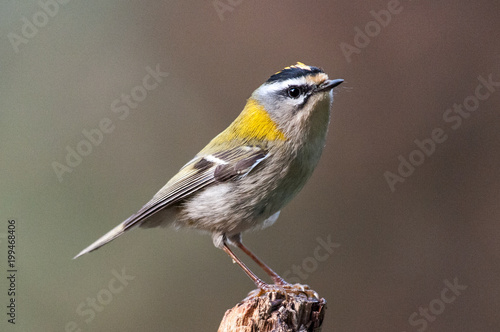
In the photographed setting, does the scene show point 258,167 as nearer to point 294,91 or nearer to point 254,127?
point 254,127

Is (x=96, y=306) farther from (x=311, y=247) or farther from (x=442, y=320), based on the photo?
(x=442, y=320)

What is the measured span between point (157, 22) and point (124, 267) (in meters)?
2.23

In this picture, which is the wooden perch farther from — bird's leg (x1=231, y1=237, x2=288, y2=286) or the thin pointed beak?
the thin pointed beak

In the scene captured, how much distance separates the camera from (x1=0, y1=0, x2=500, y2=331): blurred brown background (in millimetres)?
4340

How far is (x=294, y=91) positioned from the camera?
10.2ft

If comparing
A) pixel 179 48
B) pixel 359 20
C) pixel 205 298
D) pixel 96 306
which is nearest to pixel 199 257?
pixel 205 298

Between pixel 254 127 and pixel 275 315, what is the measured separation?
122 centimetres

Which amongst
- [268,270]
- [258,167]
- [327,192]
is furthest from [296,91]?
[327,192]

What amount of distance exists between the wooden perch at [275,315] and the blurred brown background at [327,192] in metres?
1.76

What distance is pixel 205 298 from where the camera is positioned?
14.8ft

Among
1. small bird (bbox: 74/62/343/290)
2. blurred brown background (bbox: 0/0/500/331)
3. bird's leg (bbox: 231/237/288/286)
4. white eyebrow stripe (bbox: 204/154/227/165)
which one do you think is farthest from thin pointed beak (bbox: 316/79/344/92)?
blurred brown background (bbox: 0/0/500/331)

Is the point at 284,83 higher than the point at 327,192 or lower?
higher

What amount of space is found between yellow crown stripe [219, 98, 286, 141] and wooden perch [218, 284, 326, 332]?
0.98m

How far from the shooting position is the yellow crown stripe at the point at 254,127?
10.4 feet
